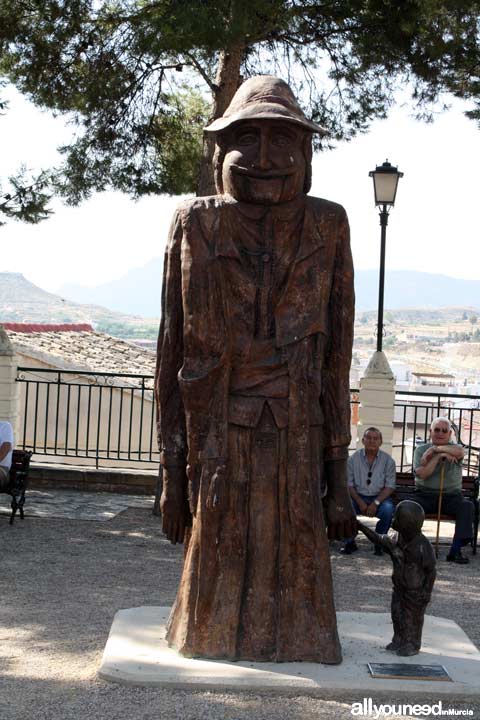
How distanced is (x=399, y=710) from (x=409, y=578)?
729 millimetres

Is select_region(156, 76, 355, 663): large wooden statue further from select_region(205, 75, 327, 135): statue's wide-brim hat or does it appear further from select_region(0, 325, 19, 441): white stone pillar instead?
select_region(0, 325, 19, 441): white stone pillar

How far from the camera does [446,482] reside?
31.5ft

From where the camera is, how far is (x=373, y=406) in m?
12.4

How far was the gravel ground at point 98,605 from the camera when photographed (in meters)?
4.71

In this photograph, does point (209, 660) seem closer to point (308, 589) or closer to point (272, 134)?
point (308, 589)

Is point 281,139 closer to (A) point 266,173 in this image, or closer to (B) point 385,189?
(A) point 266,173

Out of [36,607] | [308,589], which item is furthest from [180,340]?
[36,607]

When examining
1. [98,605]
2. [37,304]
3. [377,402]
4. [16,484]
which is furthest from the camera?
[37,304]

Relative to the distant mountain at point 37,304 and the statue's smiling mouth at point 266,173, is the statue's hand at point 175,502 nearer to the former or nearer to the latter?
the statue's smiling mouth at point 266,173

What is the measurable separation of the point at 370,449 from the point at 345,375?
4.45 m

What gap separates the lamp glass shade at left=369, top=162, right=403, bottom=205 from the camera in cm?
1291

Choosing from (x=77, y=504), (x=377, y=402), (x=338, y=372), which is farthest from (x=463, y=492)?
(x=338, y=372)

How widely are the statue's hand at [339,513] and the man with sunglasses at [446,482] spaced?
158 inches

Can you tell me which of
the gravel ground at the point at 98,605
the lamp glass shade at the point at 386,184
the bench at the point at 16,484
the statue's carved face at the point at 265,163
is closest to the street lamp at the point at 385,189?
the lamp glass shade at the point at 386,184
